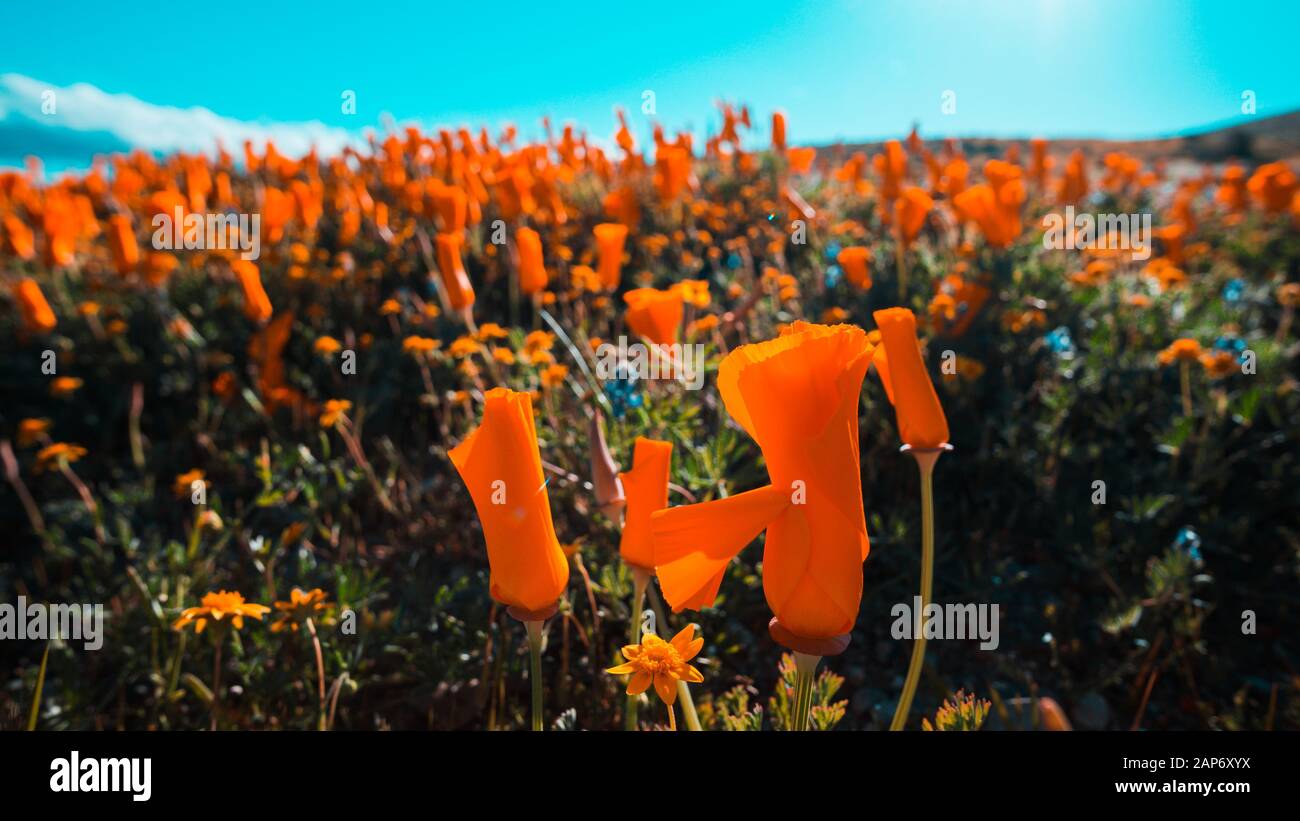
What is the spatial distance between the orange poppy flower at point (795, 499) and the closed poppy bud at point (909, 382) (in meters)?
0.33

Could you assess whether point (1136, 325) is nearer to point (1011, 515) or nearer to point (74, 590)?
point (1011, 515)

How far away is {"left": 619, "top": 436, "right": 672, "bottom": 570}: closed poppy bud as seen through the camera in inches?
43.8

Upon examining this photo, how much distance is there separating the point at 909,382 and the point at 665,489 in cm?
46

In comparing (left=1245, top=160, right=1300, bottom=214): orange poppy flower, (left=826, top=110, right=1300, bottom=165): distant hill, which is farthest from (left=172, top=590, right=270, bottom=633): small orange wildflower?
(left=826, top=110, right=1300, bottom=165): distant hill

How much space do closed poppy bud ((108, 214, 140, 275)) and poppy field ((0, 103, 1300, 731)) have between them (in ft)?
0.08

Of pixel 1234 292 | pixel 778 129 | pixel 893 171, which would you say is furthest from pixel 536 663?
pixel 778 129

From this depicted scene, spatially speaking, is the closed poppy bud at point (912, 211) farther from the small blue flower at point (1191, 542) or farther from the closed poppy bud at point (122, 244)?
the closed poppy bud at point (122, 244)

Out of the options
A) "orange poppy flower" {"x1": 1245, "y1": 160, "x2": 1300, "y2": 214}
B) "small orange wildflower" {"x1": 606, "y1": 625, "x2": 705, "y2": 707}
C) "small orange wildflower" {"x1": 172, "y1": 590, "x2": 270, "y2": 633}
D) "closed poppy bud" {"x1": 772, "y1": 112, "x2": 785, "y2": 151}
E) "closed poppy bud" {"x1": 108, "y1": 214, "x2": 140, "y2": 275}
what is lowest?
"small orange wildflower" {"x1": 172, "y1": 590, "x2": 270, "y2": 633}

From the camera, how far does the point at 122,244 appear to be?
4.14 metres

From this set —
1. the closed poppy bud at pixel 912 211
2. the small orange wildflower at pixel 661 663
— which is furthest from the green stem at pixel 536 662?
the closed poppy bud at pixel 912 211

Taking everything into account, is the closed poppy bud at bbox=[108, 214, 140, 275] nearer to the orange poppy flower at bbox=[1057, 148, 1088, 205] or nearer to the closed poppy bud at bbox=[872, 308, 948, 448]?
the closed poppy bud at bbox=[872, 308, 948, 448]

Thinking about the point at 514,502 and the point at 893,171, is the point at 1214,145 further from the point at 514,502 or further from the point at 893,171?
the point at 514,502

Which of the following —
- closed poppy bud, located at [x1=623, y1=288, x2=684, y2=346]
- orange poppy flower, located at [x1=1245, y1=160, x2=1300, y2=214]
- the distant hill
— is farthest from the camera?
the distant hill

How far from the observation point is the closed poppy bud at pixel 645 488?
111 cm
